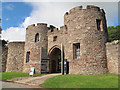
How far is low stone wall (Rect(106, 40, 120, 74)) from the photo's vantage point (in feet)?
34.6

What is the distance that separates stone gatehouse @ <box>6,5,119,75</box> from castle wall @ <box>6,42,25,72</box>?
→ 290cm

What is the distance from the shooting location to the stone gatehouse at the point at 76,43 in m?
11.5

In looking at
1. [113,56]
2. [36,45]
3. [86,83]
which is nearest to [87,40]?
[113,56]

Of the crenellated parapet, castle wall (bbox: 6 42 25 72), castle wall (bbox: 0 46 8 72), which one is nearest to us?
the crenellated parapet

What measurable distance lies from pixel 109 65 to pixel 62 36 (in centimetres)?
709

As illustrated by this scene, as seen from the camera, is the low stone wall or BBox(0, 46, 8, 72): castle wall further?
BBox(0, 46, 8, 72): castle wall

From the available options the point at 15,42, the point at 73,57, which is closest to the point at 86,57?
the point at 73,57

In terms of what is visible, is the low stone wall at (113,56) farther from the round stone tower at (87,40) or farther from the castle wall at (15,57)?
the castle wall at (15,57)

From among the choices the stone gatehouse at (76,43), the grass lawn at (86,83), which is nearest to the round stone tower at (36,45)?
the stone gatehouse at (76,43)

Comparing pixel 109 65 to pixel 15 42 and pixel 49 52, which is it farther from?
pixel 15 42

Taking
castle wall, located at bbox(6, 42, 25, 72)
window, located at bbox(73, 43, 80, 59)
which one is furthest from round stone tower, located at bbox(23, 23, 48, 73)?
window, located at bbox(73, 43, 80, 59)

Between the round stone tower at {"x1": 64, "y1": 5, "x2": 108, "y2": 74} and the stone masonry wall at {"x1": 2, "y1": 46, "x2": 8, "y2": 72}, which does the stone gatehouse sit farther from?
the stone masonry wall at {"x1": 2, "y1": 46, "x2": 8, "y2": 72}

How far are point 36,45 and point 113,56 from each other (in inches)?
430

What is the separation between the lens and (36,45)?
1691 cm
